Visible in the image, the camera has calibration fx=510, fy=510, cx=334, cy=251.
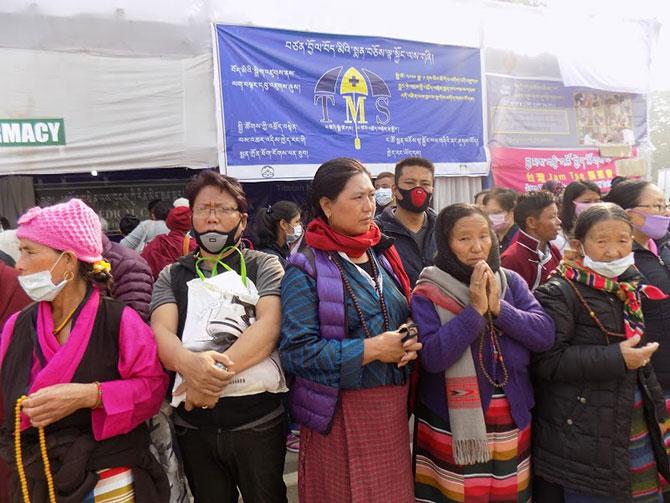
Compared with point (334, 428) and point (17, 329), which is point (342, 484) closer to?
point (334, 428)

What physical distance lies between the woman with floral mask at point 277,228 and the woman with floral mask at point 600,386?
2.45 metres

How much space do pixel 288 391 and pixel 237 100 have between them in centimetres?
457

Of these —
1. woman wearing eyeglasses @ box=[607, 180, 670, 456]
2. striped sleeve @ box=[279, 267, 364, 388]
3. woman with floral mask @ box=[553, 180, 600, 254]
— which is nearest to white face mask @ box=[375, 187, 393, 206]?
woman with floral mask @ box=[553, 180, 600, 254]

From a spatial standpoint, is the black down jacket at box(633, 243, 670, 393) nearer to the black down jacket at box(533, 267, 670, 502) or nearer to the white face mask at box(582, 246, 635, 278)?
the black down jacket at box(533, 267, 670, 502)

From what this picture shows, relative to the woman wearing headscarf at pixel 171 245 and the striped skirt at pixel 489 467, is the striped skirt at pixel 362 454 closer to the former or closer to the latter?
the striped skirt at pixel 489 467

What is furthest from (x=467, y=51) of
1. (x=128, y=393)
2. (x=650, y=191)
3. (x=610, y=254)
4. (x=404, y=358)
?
(x=128, y=393)

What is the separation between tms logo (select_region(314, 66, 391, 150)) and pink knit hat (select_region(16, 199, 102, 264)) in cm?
489

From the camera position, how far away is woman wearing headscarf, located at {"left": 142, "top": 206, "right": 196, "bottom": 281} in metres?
3.72

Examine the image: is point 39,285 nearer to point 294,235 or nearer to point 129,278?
point 129,278

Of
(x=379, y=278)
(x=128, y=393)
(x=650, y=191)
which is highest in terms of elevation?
(x=650, y=191)

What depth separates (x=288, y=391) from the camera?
2.07 m

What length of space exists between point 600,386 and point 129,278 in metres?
2.00

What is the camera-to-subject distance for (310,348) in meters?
1.81

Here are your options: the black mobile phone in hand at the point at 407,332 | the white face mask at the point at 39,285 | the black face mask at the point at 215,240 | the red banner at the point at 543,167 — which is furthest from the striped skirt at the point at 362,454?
the red banner at the point at 543,167
